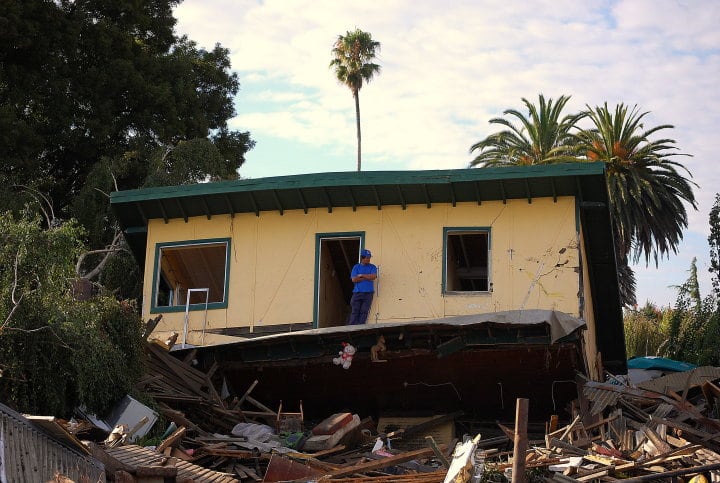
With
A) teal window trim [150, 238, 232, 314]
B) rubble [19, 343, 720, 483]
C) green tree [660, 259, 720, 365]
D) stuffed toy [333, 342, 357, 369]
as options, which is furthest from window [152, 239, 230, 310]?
green tree [660, 259, 720, 365]

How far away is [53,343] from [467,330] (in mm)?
7174

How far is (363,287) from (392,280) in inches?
32.2

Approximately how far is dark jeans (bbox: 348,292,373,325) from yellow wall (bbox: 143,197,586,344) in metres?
0.31

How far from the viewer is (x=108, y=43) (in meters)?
35.1

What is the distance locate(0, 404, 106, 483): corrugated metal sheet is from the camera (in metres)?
13.0

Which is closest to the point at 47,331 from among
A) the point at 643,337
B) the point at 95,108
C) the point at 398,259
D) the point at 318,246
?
the point at 318,246

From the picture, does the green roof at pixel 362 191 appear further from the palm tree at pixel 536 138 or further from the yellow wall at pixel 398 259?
the palm tree at pixel 536 138

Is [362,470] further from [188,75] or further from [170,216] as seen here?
[188,75]

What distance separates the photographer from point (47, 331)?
16266mm

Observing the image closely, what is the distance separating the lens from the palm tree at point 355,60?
5359 cm

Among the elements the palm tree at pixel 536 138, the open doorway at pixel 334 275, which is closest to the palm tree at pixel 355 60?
the palm tree at pixel 536 138

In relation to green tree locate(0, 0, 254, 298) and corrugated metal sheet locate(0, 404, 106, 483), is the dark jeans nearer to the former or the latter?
corrugated metal sheet locate(0, 404, 106, 483)

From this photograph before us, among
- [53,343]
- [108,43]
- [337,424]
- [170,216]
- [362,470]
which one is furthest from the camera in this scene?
[108,43]

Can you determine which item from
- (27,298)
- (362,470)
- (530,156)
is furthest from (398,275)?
(530,156)
